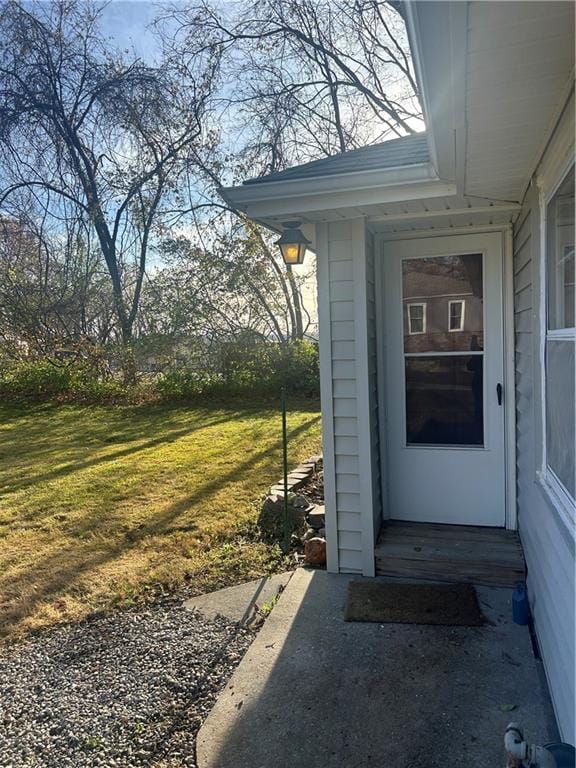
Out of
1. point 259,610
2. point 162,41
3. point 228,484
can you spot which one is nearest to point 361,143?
point 162,41

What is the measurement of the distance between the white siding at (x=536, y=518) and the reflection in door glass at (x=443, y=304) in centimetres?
24

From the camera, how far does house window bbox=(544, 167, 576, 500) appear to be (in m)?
1.54

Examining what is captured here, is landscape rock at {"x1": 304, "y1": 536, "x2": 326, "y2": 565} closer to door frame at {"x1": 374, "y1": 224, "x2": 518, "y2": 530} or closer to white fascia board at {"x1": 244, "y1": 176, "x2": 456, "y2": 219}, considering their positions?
door frame at {"x1": 374, "y1": 224, "x2": 518, "y2": 530}

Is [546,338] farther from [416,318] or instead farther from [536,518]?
[416,318]

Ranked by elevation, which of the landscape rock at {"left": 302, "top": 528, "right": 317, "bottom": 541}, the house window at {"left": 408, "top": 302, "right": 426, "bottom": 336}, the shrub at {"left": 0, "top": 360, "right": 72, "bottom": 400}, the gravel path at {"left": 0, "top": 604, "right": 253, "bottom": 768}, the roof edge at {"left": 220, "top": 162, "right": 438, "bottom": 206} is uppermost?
the roof edge at {"left": 220, "top": 162, "right": 438, "bottom": 206}

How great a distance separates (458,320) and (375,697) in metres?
2.08

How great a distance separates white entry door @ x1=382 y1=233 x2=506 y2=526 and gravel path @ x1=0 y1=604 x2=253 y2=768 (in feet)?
4.90

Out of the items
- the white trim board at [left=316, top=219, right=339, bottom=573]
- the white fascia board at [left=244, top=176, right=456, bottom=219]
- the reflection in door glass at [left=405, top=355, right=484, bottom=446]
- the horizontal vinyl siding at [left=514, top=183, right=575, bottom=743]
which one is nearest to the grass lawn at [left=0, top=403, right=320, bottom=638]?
the white trim board at [left=316, top=219, right=339, bottom=573]

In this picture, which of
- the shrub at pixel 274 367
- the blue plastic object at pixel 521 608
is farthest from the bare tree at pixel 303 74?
the blue plastic object at pixel 521 608

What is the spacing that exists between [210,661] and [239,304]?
892 cm

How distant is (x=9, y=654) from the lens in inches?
98.4

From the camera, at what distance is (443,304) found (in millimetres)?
Answer: 3090

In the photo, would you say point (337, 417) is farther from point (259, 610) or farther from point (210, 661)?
point (210, 661)

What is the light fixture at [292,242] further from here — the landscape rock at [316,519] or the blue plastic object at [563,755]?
the blue plastic object at [563,755]
